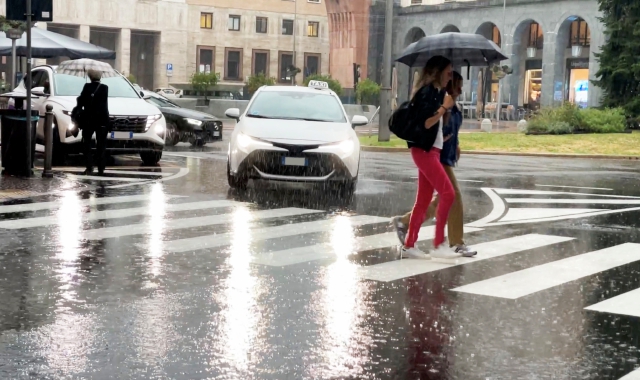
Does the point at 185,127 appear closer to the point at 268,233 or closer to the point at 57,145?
the point at 57,145

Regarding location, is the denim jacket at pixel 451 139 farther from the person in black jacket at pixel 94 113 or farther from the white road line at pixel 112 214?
the person in black jacket at pixel 94 113

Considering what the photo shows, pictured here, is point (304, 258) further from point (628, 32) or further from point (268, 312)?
point (628, 32)

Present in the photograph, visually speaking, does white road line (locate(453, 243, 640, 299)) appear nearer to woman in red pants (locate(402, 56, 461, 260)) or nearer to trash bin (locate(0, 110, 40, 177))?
woman in red pants (locate(402, 56, 461, 260))

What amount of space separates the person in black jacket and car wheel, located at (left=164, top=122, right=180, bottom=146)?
11.0 meters

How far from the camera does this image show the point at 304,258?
946 centimetres

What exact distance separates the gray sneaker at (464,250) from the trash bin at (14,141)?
27.7 ft

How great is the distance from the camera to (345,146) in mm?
15117

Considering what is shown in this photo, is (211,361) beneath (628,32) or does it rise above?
beneath

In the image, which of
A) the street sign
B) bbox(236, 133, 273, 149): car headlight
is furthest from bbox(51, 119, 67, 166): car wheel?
bbox(236, 133, 273, 149): car headlight

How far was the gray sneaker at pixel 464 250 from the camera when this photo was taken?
9727 mm

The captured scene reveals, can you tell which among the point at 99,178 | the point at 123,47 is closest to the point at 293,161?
the point at 99,178

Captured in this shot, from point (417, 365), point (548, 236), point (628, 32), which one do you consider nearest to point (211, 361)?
point (417, 365)

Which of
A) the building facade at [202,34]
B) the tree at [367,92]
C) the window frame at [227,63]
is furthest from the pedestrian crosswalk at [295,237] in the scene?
the window frame at [227,63]

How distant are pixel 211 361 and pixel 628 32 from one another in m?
38.2
